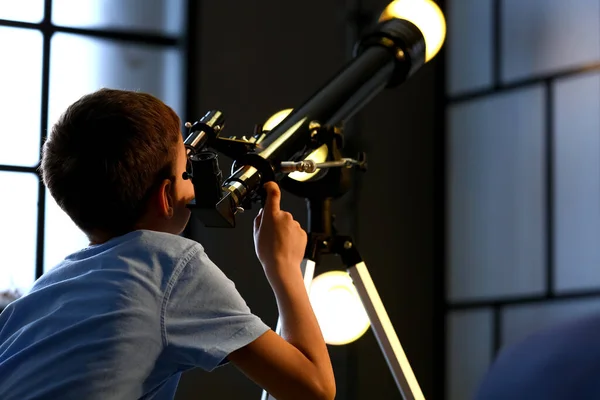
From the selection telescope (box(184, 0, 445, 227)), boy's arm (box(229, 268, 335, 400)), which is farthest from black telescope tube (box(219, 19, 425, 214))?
boy's arm (box(229, 268, 335, 400))

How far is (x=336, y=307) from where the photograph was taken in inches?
78.7

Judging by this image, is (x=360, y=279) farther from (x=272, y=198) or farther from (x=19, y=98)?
(x=19, y=98)

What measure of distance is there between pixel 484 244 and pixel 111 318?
6.87 ft

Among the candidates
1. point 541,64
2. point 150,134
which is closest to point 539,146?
point 541,64

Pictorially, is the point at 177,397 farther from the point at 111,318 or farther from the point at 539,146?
the point at 111,318

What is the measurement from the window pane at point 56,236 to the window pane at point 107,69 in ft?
0.84

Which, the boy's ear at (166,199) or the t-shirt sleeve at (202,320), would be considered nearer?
the t-shirt sleeve at (202,320)

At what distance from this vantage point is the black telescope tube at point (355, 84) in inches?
63.7

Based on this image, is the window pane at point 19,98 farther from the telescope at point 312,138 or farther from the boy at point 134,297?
the boy at point 134,297

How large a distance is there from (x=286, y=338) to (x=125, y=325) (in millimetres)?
221

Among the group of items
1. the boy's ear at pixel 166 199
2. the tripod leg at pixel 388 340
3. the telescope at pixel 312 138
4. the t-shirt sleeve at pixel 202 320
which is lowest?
the tripod leg at pixel 388 340

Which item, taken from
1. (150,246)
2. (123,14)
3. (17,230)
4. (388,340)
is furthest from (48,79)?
(150,246)

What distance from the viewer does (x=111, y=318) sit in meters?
1.03

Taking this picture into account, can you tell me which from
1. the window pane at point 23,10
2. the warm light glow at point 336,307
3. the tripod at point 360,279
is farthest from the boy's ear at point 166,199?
the window pane at point 23,10
